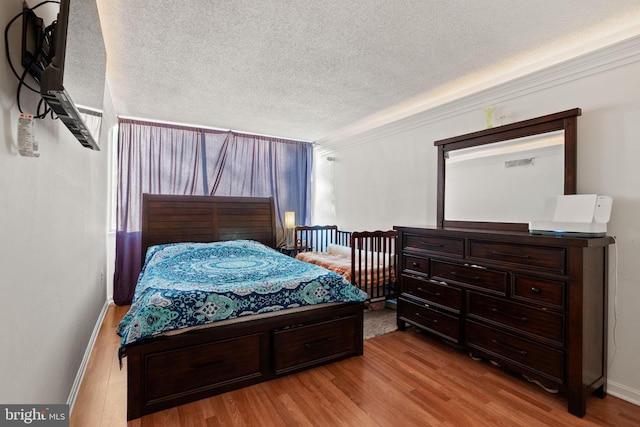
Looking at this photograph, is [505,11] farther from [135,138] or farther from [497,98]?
[135,138]

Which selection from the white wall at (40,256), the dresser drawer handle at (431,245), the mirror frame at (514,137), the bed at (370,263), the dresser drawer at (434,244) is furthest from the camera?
the bed at (370,263)

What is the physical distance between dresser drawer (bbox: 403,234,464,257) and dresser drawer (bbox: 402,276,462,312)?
0.95ft

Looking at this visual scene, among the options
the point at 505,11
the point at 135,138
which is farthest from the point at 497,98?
the point at 135,138

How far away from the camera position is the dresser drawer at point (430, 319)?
98.8 inches

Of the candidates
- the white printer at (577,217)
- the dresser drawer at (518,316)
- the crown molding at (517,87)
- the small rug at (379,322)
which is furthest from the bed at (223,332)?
the crown molding at (517,87)

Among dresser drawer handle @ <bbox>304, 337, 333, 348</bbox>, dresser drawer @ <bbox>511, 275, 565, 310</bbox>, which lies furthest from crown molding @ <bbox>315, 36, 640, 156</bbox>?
dresser drawer handle @ <bbox>304, 337, 333, 348</bbox>

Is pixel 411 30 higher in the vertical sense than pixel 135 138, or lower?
higher

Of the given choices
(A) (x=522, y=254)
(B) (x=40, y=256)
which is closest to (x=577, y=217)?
(A) (x=522, y=254)

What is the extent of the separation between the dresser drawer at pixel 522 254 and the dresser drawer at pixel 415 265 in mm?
443

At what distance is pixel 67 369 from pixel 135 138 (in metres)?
3.11

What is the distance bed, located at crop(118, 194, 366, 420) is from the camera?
1.82 meters

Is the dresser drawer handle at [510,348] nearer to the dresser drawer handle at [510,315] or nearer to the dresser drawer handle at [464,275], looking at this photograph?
the dresser drawer handle at [510,315]

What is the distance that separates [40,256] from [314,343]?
5.74 ft

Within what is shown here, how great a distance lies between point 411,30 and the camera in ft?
6.83
